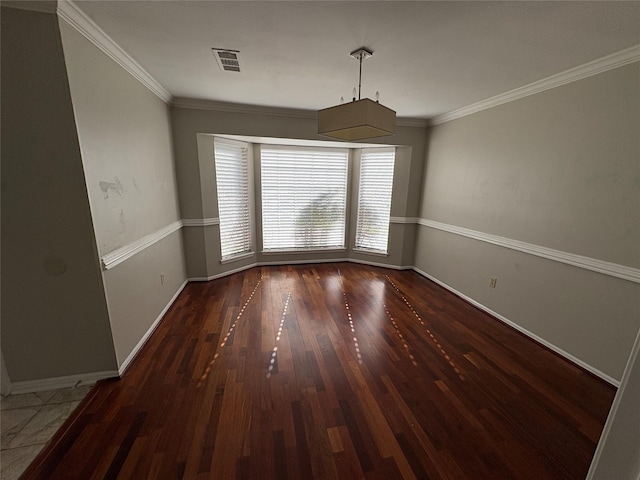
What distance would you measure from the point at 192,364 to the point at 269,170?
3083 millimetres

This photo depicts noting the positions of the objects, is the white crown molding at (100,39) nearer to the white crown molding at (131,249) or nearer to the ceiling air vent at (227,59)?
the ceiling air vent at (227,59)

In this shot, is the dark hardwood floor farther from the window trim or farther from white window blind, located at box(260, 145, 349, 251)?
white window blind, located at box(260, 145, 349, 251)

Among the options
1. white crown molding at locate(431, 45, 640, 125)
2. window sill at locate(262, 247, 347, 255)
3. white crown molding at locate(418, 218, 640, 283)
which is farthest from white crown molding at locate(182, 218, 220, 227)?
white crown molding at locate(431, 45, 640, 125)

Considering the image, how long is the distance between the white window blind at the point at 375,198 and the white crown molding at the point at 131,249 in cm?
311

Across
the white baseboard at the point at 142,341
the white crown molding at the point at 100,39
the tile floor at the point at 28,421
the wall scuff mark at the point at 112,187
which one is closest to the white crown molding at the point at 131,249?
the wall scuff mark at the point at 112,187

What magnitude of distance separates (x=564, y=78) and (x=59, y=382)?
475 cm

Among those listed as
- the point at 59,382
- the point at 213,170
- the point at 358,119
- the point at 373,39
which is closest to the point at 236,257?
the point at 213,170

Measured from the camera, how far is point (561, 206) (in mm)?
2377

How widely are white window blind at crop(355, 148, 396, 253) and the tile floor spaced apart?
407 cm

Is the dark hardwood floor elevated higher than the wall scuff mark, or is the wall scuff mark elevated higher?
the wall scuff mark

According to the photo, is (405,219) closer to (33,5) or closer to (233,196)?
(233,196)

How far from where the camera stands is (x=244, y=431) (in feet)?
5.33

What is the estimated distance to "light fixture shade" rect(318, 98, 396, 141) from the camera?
1938 millimetres

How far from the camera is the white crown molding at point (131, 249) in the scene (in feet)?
6.23
